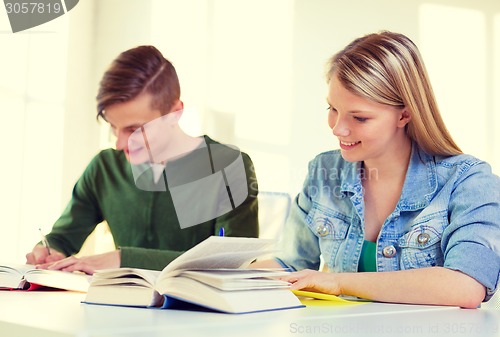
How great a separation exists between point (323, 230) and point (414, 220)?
229 millimetres

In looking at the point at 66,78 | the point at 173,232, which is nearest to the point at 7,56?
the point at 66,78

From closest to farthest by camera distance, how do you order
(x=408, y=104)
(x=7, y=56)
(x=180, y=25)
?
1. (x=408, y=104)
2. (x=7, y=56)
3. (x=180, y=25)

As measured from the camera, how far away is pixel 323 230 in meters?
1.60

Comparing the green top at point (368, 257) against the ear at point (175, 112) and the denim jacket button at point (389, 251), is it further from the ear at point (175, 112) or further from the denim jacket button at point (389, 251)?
the ear at point (175, 112)

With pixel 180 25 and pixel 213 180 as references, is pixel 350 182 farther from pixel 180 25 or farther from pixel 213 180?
pixel 180 25

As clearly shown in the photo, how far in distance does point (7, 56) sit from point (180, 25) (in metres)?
1.05

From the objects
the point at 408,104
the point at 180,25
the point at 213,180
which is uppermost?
the point at 180,25

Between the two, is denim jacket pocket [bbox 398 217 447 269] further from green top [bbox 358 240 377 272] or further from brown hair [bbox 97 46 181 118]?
brown hair [bbox 97 46 181 118]

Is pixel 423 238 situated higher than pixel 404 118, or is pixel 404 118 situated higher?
pixel 404 118

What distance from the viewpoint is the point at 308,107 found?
383 centimetres

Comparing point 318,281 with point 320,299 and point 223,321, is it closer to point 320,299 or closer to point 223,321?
point 320,299

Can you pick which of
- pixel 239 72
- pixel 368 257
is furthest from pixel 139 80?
pixel 239 72

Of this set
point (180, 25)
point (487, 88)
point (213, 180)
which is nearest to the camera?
point (213, 180)

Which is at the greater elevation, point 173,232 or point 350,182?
point 350,182
